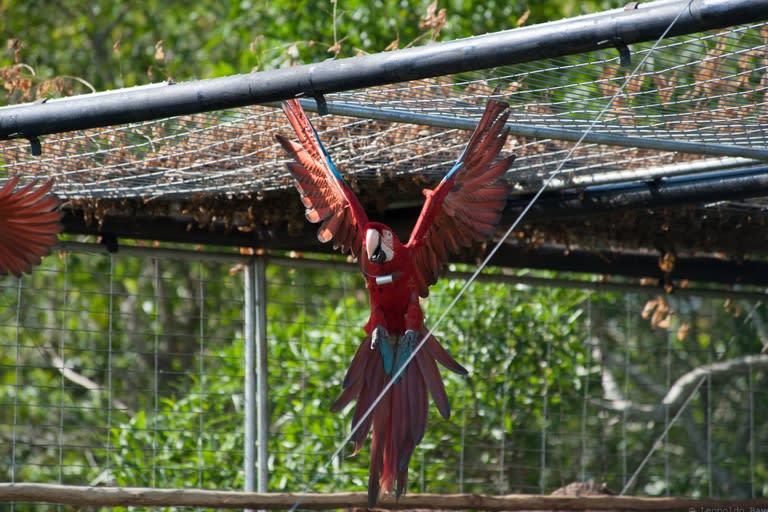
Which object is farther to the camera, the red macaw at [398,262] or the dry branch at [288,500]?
the dry branch at [288,500]

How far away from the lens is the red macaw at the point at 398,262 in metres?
3.01

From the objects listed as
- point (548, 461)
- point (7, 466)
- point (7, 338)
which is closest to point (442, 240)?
point (548, 461)

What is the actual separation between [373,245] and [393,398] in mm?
422

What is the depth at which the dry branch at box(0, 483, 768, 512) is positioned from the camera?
3.43 m

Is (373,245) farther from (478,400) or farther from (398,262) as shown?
(478,400)

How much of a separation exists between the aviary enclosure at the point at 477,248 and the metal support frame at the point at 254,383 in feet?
0.04

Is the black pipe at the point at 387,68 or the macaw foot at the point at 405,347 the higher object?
the black pipe at the point at 387,68

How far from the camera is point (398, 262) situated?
305 centimetres

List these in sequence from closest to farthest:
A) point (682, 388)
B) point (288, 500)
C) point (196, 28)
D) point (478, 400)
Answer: point (288, 500) → point (478, 400) → point (682, 388) → point (196, 28)

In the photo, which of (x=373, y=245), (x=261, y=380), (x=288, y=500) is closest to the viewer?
(x=373, y=245)

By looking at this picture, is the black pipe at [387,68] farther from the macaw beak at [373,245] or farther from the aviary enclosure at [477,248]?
the macaw beak at [373,245]

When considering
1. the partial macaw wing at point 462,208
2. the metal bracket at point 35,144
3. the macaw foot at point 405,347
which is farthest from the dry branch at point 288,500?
the metal bracket at point 35,144

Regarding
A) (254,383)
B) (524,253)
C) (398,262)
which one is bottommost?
(254,383)

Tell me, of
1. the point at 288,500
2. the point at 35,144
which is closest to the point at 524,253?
the point at 288,500
